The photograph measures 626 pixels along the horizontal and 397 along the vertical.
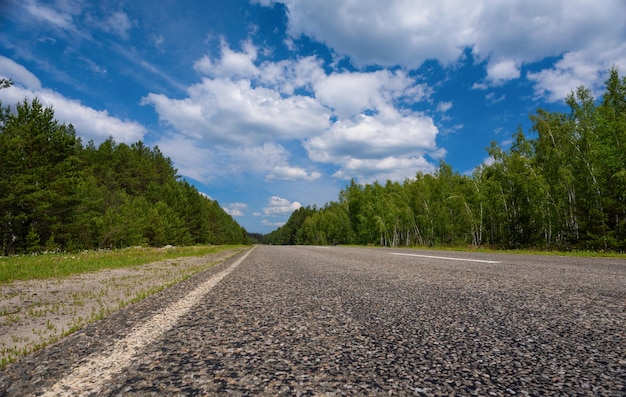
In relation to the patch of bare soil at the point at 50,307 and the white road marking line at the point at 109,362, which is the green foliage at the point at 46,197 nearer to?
the patch of bare soil at the point at 50,307

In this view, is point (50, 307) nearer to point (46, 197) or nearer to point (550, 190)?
point (46, 197)

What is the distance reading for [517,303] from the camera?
3.19 meters

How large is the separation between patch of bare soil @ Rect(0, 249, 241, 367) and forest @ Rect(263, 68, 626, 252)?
2418 cm

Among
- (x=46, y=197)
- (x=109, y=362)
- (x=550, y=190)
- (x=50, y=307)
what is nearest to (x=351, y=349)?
(x=109, y=362)

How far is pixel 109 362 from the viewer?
1.91 m

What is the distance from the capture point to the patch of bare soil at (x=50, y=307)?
2.88 m

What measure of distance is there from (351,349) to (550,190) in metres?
30.2

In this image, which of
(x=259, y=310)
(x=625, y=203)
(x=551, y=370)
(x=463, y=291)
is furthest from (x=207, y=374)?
(x=625, y=203)

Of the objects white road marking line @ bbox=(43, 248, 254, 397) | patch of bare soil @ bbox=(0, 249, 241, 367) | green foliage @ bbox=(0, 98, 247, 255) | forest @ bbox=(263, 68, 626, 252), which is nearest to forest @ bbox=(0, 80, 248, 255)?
green foliage @ bbox=(0, 98, 247, 255)

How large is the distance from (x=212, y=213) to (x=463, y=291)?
81.6 meters

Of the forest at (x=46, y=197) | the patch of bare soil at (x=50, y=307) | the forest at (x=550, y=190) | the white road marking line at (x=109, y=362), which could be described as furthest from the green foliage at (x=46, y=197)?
the forest at (x=550, y=190)

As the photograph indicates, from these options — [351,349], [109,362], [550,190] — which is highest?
[550,190]

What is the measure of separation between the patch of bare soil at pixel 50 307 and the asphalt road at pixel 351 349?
0.48m

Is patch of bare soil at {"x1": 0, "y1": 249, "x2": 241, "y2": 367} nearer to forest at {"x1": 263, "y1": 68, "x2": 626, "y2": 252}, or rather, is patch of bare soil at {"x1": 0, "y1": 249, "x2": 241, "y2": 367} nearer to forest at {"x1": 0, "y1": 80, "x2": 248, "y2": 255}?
forest at {"x1": 0, "y1": 80, "x2": 248, "y2": 255}
